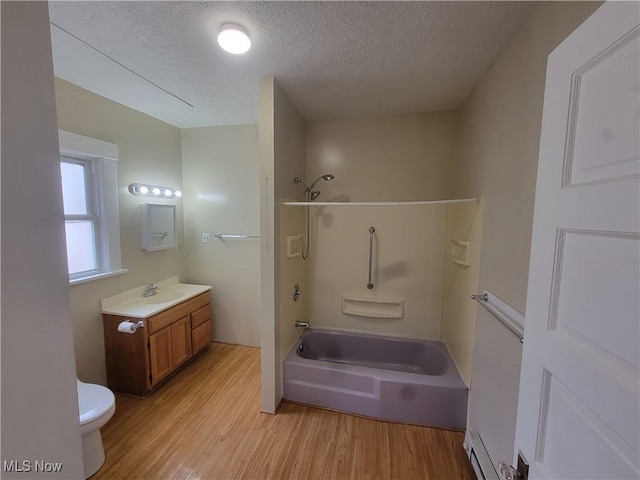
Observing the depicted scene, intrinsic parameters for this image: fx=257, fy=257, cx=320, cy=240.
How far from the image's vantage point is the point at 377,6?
1.17 m

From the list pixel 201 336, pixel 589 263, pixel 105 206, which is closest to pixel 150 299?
pixel 201 336

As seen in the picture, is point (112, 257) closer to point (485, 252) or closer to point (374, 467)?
point (374, 467)

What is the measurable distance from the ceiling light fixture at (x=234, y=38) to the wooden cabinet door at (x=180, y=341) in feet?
7.22

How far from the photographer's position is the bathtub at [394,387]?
1.86 metres

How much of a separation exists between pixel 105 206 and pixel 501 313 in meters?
2.95

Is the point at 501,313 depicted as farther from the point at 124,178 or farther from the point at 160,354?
the point at 124,178

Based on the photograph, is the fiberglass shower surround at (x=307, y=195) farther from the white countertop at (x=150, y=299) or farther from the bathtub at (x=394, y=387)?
the white countertop at (x=150, y=299)

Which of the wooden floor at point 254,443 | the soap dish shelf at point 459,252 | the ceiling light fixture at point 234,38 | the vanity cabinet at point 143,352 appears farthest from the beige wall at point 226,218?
the soap dish shelf at point 459,252

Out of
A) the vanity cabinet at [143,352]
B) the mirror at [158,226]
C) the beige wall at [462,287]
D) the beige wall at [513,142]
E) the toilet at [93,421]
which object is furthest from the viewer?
the mirror at [158,226]

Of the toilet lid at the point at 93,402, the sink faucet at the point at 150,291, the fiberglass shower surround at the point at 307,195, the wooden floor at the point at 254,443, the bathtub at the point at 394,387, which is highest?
the fiberglass shower surround at the point at 307,195

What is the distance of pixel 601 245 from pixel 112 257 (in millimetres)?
2908

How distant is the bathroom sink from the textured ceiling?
1.75 metres

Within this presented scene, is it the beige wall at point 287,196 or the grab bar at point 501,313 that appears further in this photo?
the beige wall at point 287,196

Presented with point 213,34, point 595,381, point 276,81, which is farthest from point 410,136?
point 595,381
